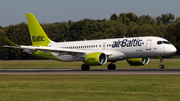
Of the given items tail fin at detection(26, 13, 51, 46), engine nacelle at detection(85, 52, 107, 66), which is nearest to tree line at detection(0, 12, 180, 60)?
tail fin at detection(26, 13, 51, 46)

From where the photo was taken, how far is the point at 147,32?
129500 millimetres

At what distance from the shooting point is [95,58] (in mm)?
41750

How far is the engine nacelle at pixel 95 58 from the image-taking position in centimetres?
4169

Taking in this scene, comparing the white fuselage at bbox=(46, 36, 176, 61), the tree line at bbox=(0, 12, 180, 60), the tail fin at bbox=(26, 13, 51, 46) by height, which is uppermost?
the tree line at bbox=(0, 12, 180, 60)

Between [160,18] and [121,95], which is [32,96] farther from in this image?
[160,18]

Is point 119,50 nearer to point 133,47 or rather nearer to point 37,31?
point 133,47

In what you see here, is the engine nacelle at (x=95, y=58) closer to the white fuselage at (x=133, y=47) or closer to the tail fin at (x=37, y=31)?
the white fuselage at (x=133, y=47)

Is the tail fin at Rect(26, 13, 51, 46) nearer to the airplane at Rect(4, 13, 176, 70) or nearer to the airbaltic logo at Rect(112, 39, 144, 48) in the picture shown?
the airplane at Rect(4, 13, 176, 70)

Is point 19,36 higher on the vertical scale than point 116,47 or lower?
higher

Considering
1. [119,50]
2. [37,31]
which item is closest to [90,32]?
[37,31]

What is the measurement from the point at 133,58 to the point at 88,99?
31008 mm

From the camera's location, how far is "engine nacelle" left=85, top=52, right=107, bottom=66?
4169 centimetres

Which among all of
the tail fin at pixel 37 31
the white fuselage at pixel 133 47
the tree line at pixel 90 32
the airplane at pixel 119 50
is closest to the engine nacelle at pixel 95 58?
the airplane at pixel 119 50

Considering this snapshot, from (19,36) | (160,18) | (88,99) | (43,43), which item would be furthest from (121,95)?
(160,18)
